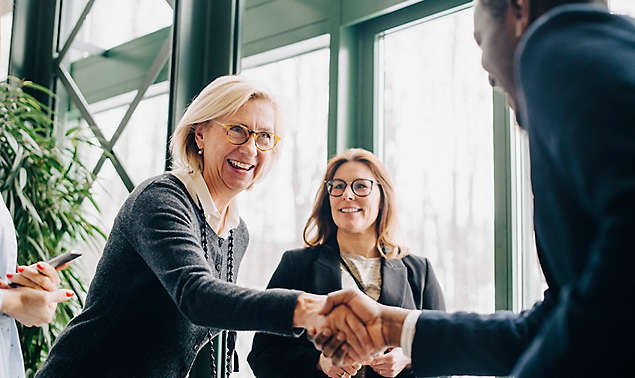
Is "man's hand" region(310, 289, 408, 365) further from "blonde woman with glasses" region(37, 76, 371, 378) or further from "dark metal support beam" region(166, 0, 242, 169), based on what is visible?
"dark metal support beam" region(166, 0, 242, 169)

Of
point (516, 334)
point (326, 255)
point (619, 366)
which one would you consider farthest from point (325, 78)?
point (619, 366)

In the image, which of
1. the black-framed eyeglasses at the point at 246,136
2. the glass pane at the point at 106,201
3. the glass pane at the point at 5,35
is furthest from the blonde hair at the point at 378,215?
the glass pane at the point at 5,35

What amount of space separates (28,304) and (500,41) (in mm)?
1432

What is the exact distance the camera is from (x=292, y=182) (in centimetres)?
309

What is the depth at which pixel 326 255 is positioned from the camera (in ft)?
7.77

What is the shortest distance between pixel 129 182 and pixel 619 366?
294cm

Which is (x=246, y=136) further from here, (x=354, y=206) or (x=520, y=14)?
(x=520, y=14)

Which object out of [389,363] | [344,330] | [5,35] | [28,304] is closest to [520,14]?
[344,330]

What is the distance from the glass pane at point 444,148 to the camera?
2494 mm

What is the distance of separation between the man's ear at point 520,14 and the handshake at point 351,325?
2.24 feet

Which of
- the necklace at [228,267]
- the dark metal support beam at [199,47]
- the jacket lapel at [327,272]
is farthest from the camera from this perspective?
the dark metal support beam at [199,47]

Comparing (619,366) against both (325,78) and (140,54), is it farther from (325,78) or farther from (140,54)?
(140,54)

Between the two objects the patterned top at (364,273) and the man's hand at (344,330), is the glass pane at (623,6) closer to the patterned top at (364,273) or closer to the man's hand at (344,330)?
the patterned top at (364,273)

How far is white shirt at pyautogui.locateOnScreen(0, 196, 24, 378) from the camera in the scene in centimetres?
182
